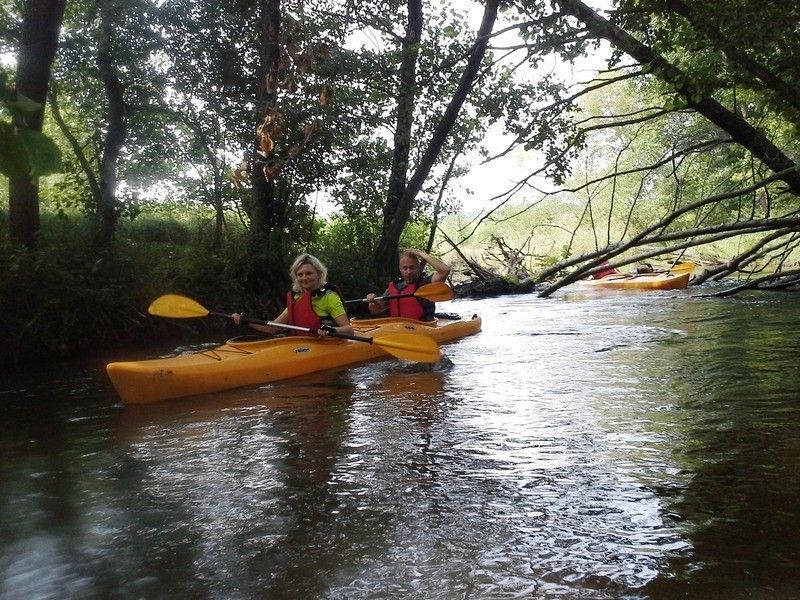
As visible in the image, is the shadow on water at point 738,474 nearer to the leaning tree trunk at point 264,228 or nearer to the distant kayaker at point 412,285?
the distant kayaker at point 412,285

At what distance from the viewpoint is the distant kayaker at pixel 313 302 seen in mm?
6145

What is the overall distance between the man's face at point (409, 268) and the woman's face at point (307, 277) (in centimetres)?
147

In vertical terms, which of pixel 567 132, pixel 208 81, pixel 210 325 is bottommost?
pixel 210 325

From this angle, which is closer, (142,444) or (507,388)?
(142,444)

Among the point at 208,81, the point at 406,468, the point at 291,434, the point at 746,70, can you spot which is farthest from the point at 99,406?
the point at 208,81

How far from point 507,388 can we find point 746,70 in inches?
108

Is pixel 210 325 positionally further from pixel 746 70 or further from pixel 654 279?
pixel 654 279

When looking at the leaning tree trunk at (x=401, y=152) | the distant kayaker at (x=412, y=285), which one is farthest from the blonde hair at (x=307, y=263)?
the leaning tree trunk at (x=401, y=152)

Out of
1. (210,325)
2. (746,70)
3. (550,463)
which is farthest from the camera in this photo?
(210,325)

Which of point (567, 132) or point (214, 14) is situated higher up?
point (214, 14)

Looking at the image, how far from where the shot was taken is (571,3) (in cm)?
529

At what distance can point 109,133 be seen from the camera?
391 inches

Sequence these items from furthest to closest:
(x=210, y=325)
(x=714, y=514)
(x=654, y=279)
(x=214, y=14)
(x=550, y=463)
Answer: (x=654, y=279), (x=214, y=14), (x=210, y=325), (x=550, y=463), (x=714, y=514)

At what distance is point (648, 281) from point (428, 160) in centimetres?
477
